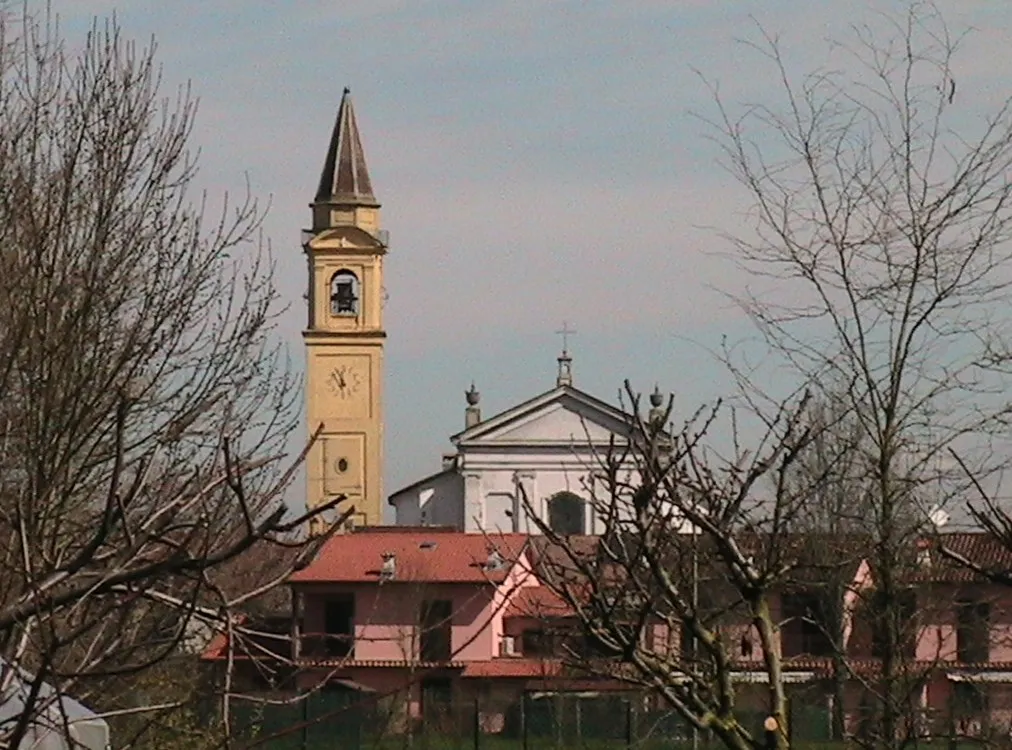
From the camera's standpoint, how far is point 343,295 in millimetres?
82250

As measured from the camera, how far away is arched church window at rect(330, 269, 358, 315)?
81375 millimetres

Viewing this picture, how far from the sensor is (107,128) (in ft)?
49.5

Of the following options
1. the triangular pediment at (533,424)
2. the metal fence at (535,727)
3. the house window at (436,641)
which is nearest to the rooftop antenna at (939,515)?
the house window at (436,641)

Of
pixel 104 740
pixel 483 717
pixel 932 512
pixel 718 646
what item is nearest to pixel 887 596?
pixel 932 512

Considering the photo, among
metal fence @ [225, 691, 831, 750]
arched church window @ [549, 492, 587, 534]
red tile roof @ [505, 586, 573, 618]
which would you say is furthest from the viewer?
arched church window @ [549, 492, 587, 534]

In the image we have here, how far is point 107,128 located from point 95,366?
231 cm

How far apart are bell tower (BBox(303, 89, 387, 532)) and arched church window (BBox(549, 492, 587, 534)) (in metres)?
9.88

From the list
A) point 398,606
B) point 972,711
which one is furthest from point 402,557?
point 972,711

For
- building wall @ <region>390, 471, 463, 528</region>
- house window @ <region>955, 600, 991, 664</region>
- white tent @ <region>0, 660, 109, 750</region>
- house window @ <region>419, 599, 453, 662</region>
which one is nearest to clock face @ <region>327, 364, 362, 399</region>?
building wall @ <region>390, 471, 463, 528</region>

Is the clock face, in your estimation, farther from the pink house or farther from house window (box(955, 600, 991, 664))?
house window (box(955, 600, 991, 664))

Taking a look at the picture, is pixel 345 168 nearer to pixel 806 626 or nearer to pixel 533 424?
pixel 533 424

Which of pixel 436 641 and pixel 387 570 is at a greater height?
pixel 387 570

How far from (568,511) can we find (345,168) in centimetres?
1769

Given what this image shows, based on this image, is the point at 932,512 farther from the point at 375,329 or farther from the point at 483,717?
the point at 375,329
